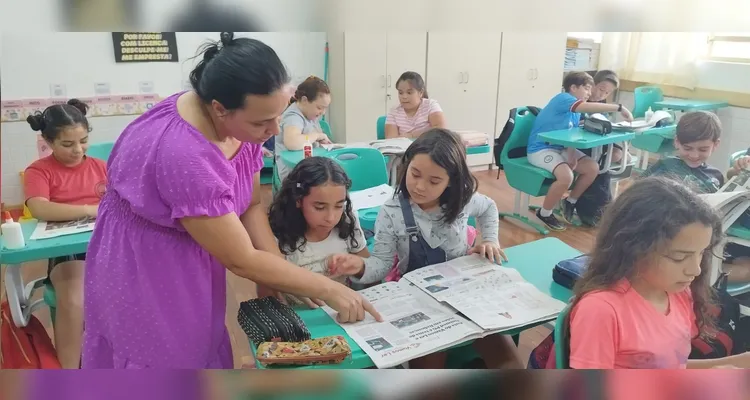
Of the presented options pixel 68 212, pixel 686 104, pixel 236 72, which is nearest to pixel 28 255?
pixel 68 212

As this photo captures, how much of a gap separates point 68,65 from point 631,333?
643 mm

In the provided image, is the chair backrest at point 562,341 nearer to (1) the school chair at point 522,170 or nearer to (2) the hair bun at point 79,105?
(1) the school chair at point 522,170

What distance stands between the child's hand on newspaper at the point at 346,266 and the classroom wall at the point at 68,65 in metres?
0.50

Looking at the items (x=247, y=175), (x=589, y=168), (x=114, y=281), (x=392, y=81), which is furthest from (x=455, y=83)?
(x=114, y=281)

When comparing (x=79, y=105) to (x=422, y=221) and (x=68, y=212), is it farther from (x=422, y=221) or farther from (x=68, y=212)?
(x=422, y=221)

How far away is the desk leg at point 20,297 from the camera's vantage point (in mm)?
731

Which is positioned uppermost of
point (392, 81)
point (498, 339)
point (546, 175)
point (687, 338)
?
point (392, 81)

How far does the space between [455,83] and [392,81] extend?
0.19 meters

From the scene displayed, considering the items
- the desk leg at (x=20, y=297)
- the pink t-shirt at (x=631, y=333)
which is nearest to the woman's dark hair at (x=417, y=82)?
the pink t-shirt at (x=631, y=333)

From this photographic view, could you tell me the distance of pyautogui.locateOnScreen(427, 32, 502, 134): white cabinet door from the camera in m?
0.58

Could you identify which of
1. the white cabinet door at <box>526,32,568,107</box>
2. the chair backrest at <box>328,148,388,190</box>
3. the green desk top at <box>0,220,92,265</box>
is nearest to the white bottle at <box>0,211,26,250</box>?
the green desk top at <box>0,220,92,265</box>

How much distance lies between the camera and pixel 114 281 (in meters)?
0.67

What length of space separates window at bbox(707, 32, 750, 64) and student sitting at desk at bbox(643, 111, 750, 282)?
91 mm

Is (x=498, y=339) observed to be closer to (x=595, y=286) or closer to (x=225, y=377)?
(x=595, y=286)
